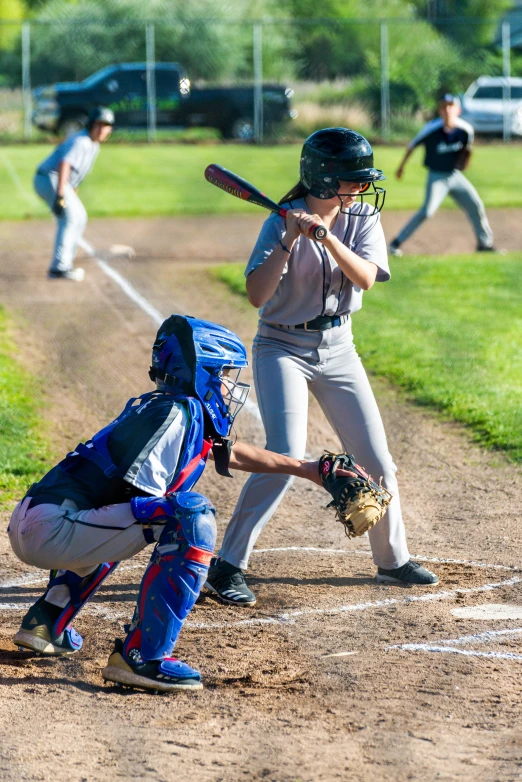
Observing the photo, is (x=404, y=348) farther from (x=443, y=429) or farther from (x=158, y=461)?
(x=158, y=461)

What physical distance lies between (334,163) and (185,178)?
18325mm

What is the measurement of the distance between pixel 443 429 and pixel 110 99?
23215mm

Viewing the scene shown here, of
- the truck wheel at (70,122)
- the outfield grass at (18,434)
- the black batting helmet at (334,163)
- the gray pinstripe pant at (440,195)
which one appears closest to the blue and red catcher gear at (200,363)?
the black batting helmet at (334,163)

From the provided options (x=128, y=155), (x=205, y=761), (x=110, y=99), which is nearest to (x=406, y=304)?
(x=205, y=761)

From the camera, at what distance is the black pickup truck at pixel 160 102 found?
94.0 ft

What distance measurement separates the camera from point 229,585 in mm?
4941

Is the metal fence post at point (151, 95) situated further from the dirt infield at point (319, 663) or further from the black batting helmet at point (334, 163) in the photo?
the black batting helmet at point (334, 163)

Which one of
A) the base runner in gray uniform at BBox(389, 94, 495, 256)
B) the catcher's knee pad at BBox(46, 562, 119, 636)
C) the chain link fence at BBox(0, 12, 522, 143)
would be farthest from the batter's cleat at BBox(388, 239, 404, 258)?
the chain link fence at BBox(0, 12, 522, 143)

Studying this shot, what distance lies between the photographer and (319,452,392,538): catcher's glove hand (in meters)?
4.14

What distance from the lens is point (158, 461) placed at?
3881 millimetres

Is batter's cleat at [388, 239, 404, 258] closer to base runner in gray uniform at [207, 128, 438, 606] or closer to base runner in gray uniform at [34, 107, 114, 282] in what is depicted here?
base runner in gray uniform at [34, 107, 114, 282]

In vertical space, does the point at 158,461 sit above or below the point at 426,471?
above

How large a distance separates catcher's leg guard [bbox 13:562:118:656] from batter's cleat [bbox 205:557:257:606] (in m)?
0.82

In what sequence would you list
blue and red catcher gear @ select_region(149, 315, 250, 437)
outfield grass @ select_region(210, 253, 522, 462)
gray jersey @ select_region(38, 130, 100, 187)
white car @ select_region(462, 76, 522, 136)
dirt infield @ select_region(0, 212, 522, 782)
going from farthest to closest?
white car @ select_region(462, 76, 522, 136) < gray jersey @ select_region(38, 130, 100, 187) < outfield grass @ select_region(210, 253, 522, 462) < blue and red catcher gear @ select_region(149, 315, 250, 437) < dirt infield @ select_region(0, 212, 522, 782)
